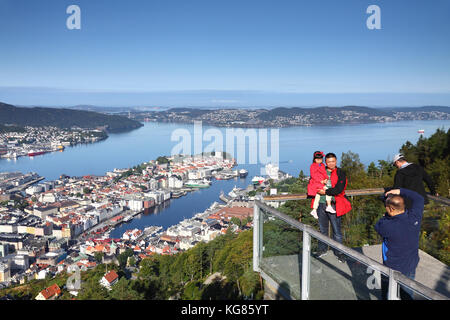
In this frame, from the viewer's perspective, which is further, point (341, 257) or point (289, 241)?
point (289, 241)

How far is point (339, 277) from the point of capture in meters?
1.41

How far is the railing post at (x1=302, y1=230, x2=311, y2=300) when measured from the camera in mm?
1497

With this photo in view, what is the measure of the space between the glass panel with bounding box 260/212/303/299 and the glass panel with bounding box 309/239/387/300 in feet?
0.39

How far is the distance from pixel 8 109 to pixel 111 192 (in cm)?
4168

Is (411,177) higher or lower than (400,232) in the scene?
higher

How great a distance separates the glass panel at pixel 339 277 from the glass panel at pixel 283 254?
0.39ft

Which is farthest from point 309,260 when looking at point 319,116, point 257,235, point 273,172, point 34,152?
point 34,152

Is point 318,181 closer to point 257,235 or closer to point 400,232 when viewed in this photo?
point 257,235

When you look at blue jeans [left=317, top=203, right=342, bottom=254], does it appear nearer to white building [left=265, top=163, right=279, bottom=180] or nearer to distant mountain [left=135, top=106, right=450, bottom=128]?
white building [left=265, top=163, right=279, bottom=180]

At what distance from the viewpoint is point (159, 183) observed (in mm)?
32906

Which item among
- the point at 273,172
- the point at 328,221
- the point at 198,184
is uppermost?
the point at 328,221

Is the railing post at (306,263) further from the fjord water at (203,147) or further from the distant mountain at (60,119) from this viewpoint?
the distant mountain at (60,119)

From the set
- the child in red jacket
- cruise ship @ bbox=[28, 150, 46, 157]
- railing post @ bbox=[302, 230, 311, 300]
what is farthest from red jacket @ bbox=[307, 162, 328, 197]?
cruise ship @ bbox=[28, 150, 46, 157]

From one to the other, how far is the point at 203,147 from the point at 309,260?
1814 inches
